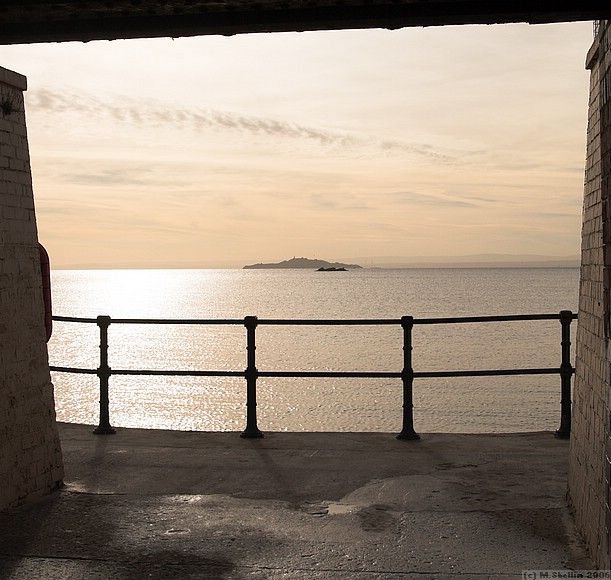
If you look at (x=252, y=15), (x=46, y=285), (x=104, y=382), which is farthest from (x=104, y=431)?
(x=252, y=15)

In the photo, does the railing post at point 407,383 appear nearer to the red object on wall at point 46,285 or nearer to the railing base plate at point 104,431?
the railing base plate at point 104,431

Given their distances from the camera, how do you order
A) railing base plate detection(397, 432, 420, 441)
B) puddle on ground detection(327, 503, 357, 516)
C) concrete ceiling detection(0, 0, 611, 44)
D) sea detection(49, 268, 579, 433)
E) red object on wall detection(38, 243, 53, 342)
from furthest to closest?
sea detection(49, 268, 579, 433) < railing base plate detection(397, 432, 420, 441) < red object on wall detection(38, 243, 53, 342) < puddle on ground detection(327, 503, 357, 516) < concrete ceiling detection(0, 0, 611, 44)

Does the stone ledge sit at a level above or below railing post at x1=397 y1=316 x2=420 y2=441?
above

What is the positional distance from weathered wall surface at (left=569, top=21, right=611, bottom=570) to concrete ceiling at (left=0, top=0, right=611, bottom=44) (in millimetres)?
502

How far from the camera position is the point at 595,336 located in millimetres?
4320

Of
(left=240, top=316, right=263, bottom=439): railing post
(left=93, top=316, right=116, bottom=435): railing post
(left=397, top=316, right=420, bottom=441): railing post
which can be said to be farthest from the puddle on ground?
(left=93, top=316, right=116, bottom=435): railing post

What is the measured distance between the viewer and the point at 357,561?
4.12 meters

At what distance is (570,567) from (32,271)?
3952 millimetres

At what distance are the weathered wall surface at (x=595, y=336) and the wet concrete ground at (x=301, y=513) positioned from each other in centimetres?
32

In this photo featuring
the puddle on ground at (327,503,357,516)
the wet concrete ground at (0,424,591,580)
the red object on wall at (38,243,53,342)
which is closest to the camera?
the wet concrete ground at (0,424,591,580)

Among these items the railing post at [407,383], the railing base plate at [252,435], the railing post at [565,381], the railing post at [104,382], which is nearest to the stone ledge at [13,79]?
the railing post at [104,382]

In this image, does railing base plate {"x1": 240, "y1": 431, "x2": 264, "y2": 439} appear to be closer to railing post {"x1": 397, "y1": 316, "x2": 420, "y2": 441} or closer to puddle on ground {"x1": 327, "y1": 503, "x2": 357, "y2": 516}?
railing post {"x1": 397, "y1": 316, "x2": 420, "y2": 441}

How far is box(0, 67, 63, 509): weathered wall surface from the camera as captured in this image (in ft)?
17.0

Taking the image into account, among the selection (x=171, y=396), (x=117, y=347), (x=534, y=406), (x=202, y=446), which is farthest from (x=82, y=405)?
(x=117, y=347)
